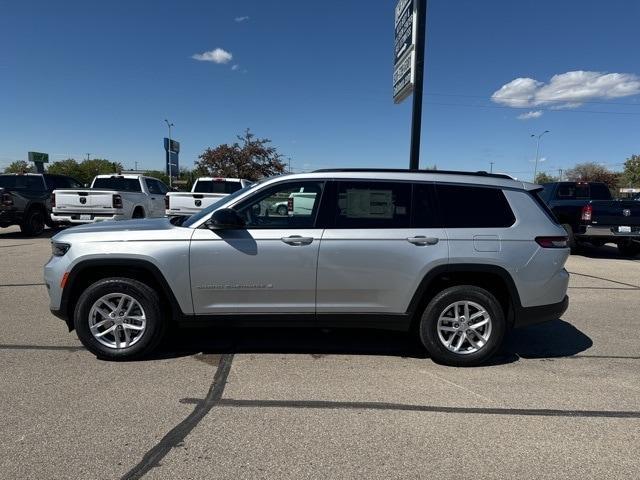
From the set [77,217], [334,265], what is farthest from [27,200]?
[334,265]

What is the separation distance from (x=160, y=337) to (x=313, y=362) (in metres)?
1.46

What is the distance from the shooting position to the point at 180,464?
2.96 meters

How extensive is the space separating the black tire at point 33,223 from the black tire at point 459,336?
561 inches

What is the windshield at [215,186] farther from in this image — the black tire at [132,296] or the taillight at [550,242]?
the taillight at [550,242]

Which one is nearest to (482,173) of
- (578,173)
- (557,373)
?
(557,373)

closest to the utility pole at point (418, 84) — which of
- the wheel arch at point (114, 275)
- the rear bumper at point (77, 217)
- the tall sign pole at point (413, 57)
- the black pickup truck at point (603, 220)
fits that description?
the tall sign pole at point (413, 57)

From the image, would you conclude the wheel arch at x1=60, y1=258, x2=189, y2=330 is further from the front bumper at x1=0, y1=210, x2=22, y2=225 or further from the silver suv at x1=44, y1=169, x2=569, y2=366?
the front bumper at x1=0, y1=210, x2=22, y2=225

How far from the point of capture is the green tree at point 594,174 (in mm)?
86287

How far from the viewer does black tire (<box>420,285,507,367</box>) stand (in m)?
4.59

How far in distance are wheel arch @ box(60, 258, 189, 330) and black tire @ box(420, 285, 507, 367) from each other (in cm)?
229

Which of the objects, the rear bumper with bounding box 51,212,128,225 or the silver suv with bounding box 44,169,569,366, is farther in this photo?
the rear bumper with bounding box 51,212,128,225

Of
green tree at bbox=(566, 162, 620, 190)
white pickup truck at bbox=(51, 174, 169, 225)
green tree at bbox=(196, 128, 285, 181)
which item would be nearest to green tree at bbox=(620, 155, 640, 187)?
green tree at bbox=(566, 162, 620, 190)

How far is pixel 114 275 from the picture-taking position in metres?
4.64

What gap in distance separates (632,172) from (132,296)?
8915 centimetres
